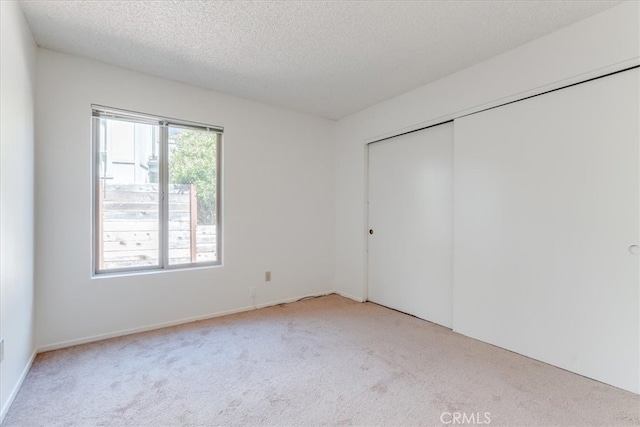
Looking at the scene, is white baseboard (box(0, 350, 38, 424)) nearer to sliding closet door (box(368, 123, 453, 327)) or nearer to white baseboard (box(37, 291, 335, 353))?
white baseboard (box(37, 291, 335, 353))

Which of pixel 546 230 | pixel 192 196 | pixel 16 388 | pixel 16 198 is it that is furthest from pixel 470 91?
pixel 16 388

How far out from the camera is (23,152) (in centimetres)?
205

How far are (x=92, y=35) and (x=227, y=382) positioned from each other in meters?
2.71

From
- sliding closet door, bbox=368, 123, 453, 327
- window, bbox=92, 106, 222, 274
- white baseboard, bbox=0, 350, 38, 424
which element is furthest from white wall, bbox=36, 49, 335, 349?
sliding closet door, bbox=368, 123, 453, 327

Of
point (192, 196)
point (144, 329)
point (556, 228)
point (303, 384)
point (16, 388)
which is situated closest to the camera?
point (16, 388)

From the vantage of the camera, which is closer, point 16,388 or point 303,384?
point 16,388

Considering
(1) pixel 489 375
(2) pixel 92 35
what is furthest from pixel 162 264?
(1) pixel 489 375

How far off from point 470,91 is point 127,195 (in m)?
3.33

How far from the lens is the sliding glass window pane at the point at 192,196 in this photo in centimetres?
315

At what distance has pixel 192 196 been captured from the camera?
3244 mm

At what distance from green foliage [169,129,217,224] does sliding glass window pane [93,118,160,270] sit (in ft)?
0.62

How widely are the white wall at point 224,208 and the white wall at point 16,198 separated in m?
0.21

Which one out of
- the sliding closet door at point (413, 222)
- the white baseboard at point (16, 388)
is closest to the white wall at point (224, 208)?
the white baseboard at point (16, 388)

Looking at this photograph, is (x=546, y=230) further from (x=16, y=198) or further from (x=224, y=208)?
(x=16, y=198)
